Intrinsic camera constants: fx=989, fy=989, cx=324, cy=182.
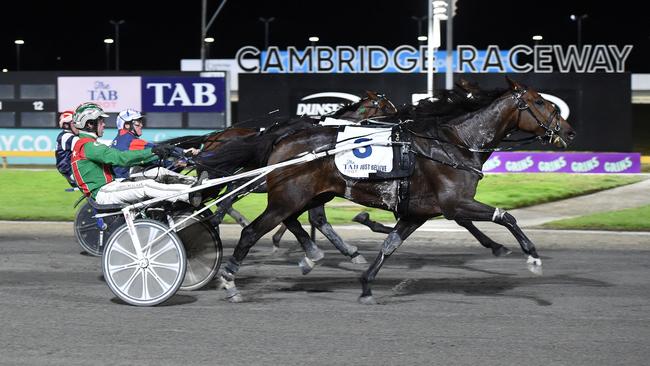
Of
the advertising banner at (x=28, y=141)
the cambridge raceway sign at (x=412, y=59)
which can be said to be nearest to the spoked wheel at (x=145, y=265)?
the advertising banner at (x=28, y=141)

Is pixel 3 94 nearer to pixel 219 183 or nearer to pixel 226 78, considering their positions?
pixel 226 78

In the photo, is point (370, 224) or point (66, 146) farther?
point (66, 146)

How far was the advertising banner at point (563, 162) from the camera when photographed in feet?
81.9

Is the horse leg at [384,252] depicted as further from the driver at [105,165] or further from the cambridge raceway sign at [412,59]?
the cambridge raceway sign at [412,59]

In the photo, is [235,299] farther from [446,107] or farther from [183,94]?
[183,94]

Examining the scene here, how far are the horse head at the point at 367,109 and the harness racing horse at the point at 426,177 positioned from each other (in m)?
3.03

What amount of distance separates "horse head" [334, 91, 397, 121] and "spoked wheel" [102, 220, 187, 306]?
4194 millimetres

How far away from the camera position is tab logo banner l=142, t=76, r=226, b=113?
2475 centimetres

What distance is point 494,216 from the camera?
28.2ft

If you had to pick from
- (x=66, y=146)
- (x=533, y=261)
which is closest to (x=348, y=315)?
(x=533, y=261)

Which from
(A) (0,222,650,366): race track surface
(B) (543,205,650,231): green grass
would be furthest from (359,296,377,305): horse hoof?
(B) (543,205,650,231): green grass

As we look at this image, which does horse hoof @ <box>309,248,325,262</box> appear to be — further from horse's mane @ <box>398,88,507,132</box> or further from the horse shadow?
horse's mane @ <box>398,88,507,132</box>

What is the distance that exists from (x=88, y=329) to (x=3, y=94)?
20.9 metres

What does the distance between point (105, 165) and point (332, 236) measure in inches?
104
